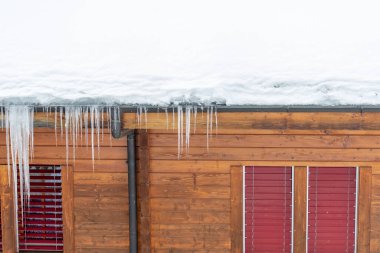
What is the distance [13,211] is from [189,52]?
11.1ft

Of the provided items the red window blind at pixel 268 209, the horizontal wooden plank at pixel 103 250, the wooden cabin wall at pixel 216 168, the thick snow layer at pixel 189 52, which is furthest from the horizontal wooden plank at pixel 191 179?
the thick snow layer at pixel 189 52

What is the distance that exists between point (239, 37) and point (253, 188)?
2063 mm

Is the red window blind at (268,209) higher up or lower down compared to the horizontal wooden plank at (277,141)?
lower down

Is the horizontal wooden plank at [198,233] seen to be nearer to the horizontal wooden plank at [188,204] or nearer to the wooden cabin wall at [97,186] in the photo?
the horizontal wooden plank at [188,204]

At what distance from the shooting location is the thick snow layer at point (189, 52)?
5.01 meters

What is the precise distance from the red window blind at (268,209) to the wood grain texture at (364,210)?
916mm

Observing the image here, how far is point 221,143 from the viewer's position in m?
6.57

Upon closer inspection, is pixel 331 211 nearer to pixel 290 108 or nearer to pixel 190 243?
pixel 190 243

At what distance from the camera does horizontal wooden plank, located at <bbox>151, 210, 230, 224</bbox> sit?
6684mm

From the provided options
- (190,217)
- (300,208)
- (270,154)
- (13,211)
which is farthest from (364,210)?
(13,211)

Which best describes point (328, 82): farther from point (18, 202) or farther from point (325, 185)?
point (18, 202)

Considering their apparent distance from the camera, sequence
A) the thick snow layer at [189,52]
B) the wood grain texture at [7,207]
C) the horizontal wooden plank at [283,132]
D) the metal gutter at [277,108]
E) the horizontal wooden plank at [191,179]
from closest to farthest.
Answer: the metal gutter at [277,108] → the thick snow layer at [189,52] → the horizontal wooden plank at [283,132] → the horizontal wooden plank at [191,179] → the wood grain texture at [7,207]

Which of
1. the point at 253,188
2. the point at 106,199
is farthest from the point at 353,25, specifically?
the point at 106,199

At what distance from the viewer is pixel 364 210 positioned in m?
6.54
